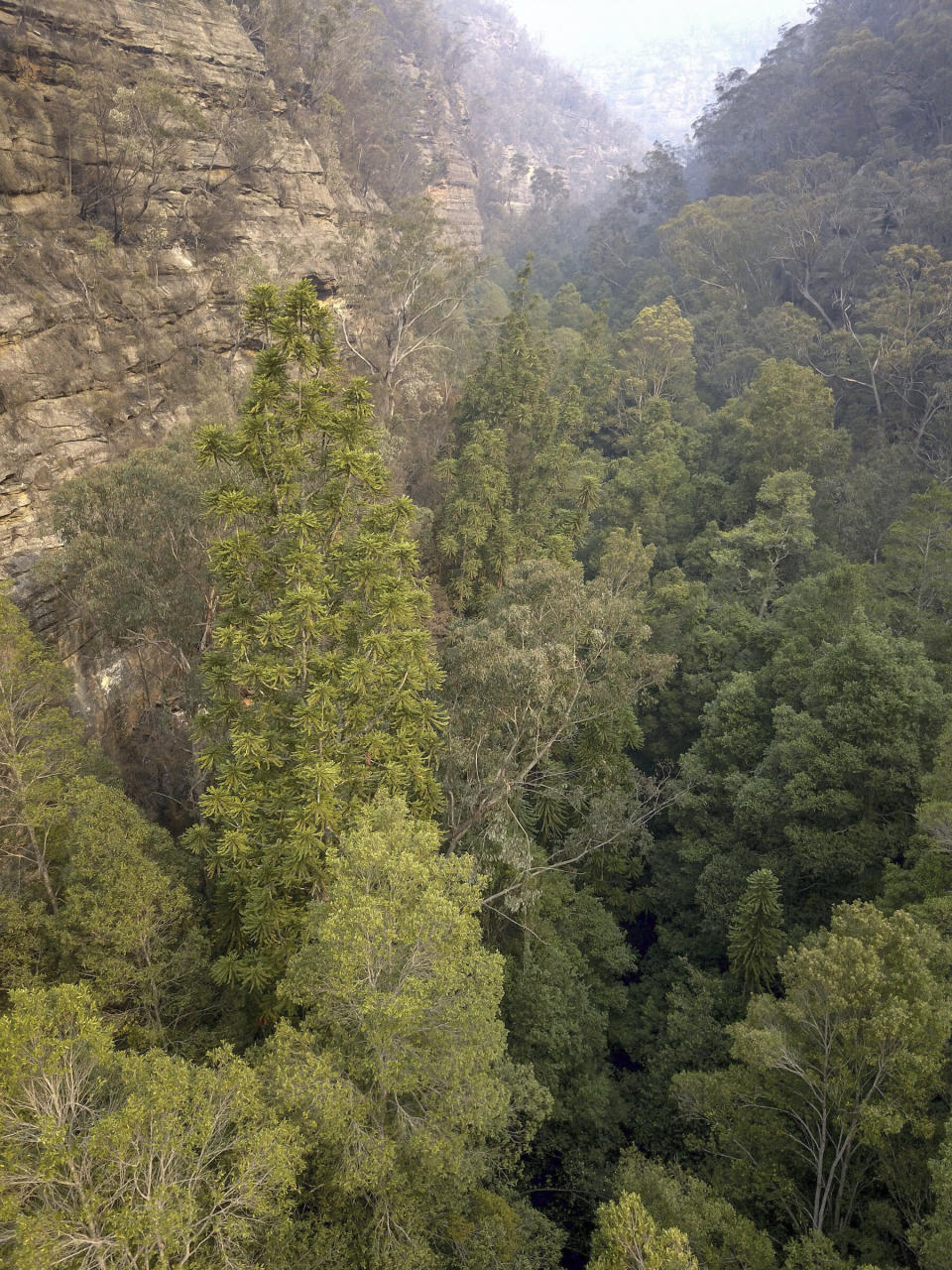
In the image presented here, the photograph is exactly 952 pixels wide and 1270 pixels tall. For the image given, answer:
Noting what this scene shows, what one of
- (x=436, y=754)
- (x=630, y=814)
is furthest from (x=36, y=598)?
(x=630, y=814)

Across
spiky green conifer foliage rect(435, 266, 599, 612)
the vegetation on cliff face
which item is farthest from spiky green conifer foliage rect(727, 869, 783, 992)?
spiky green conifer foliage rect(435, 266, 599, 612)

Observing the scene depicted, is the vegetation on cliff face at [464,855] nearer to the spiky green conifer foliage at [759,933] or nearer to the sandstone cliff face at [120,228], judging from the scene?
the spiky green conifer foliage at [759,933]

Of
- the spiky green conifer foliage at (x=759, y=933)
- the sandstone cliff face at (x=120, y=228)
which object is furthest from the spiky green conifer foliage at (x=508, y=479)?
the spiky green conifer foliage at (x=759, y=933)

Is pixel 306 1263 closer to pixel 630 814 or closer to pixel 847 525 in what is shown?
pixel 630 814

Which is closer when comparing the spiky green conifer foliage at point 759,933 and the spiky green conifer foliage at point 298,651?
the spiky green conifer foliage at point 298,651

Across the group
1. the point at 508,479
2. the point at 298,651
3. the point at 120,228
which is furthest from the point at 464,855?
the point at 120,228

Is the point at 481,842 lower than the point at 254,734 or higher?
lower

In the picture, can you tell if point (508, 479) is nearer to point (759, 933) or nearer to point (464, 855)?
point (759, 933)
